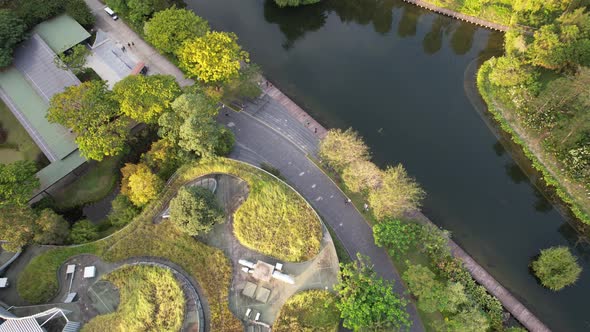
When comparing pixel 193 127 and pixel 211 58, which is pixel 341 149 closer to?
pixel 193 127

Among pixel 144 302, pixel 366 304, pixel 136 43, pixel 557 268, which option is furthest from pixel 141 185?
pixel 557 268

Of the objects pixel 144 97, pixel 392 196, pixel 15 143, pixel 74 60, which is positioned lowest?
pixel 15 143

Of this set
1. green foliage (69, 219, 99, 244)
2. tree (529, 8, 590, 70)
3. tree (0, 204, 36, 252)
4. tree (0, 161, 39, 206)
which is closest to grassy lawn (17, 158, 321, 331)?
green foliage (69, 219, 99, 244)

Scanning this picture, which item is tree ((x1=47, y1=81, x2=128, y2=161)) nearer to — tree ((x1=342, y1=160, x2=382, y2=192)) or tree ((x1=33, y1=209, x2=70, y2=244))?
tree ((x1=33, y1=209, x2=70, y2=244))

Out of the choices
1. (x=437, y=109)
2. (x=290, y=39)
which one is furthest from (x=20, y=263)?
(x=437, y=109)

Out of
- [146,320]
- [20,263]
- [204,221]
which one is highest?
[204,221]

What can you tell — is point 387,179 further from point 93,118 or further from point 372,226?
point 93,118
